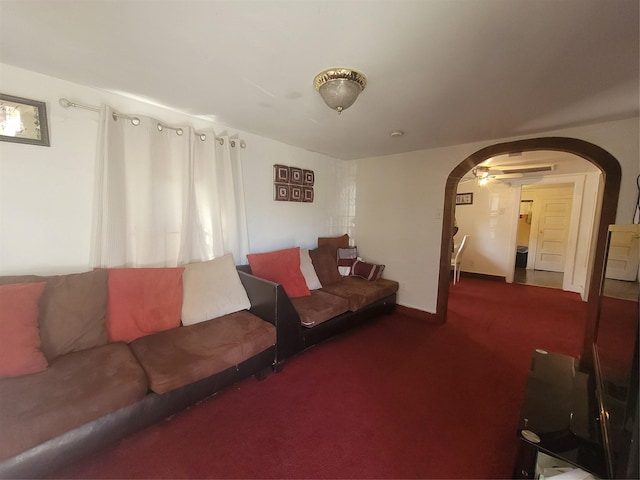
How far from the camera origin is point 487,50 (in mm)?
1279

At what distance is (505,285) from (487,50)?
199 inches

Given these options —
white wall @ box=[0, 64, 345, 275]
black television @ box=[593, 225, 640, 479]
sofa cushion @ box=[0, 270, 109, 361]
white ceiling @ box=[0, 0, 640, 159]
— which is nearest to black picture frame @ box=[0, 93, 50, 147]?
white wall @ box=[0, 64, 345, 275]

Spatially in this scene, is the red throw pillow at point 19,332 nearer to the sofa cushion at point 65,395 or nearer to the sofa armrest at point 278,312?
the sofa cushion at point 65,395

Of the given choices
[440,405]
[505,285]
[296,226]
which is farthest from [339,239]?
[505,285]

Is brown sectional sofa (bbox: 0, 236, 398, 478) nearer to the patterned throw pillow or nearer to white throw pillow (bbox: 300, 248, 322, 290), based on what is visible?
white throw pillow (bbox: 300, 248, 322, 290)

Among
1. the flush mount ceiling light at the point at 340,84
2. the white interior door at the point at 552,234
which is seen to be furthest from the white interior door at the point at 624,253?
the white interior door at the point at 552,234

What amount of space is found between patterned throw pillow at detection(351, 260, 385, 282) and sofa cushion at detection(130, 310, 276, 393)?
1.79 metres

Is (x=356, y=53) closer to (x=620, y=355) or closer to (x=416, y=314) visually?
(x=620, y=355)

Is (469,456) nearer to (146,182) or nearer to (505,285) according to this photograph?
(146,182)

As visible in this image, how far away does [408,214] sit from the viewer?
3.42m

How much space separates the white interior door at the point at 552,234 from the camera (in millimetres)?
5914

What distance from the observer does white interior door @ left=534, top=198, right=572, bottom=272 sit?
5914 mm

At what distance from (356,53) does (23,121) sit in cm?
211

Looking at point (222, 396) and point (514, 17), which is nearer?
point (514, 17)
